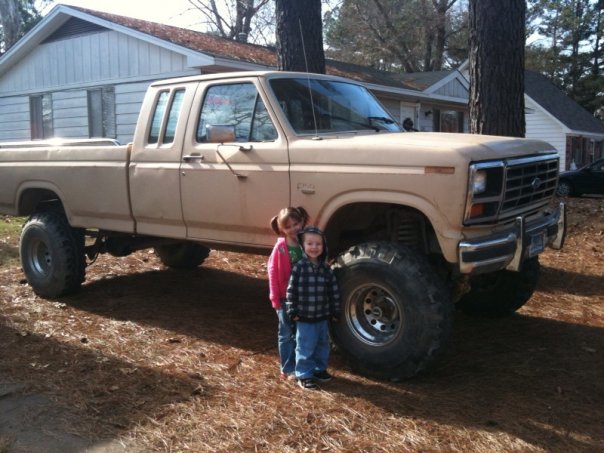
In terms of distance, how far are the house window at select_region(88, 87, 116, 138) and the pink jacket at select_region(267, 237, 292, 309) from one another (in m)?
12.0

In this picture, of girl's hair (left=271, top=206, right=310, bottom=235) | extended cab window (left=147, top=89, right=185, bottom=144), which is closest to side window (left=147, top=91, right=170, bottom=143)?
extended cab window (left=147, top=89, right=185, bottom=144)

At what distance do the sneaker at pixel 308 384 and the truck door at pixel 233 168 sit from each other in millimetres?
1169

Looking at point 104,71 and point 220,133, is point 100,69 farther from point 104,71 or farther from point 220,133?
point 220,133

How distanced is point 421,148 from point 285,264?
1.19 m

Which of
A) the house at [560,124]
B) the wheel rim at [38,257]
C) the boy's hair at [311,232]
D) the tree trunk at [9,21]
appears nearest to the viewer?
the boy's hair at [311,232]

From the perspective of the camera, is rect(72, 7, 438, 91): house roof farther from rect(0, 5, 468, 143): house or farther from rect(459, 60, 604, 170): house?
rect(459, 60, 604, 170): house

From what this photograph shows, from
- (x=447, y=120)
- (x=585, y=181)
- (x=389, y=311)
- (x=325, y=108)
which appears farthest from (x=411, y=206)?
Result: (x=447, y=120)

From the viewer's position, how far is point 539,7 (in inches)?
1727

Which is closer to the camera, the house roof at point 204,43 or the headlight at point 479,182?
the headlight at point 479,182

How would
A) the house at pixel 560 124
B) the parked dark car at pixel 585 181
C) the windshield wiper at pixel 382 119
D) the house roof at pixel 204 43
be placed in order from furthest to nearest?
the house at pixel 560 124
the parked dark car at pixel 585 181
the house roof at pixel 204 43
the windshield wiper at pixel 382 119

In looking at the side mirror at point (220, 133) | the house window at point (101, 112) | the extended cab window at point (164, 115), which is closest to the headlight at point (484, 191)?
the side mirror at point (220, 133)

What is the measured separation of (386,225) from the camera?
493cm

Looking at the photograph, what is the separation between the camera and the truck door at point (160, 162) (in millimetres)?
5520

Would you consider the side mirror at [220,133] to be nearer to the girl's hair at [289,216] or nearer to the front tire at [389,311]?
the girl's hair at [289,216]
